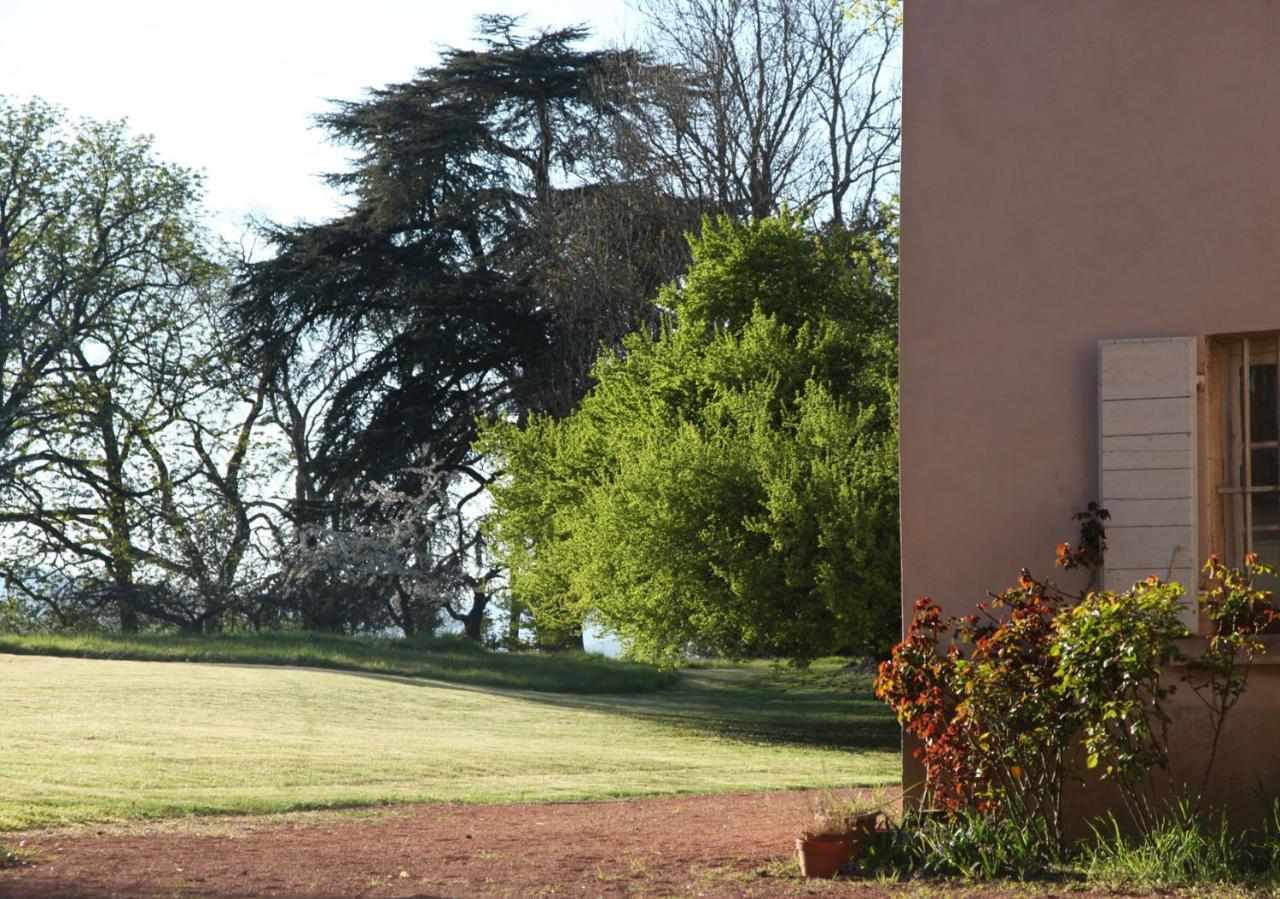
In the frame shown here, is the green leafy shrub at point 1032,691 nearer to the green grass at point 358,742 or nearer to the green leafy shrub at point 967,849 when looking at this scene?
the green leafy shrub at point 967,849

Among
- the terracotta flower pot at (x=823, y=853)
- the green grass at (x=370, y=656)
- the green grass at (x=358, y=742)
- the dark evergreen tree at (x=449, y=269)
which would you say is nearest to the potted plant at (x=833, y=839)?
the terracotta flower pot at (x=823, y=853)

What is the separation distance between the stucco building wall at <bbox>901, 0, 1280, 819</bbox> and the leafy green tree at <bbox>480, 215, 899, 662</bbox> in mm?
8950

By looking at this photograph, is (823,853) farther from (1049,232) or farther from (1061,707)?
(1049,232)

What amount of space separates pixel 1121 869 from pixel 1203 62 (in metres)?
4.40

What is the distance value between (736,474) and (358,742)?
5776 mm

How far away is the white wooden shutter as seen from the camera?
25.0 ft

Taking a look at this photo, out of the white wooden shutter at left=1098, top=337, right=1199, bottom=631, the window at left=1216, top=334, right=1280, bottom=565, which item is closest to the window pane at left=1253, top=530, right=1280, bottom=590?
the window at left=1216, top=334, right=1280, bottom=565

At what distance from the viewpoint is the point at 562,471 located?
22.1 metres

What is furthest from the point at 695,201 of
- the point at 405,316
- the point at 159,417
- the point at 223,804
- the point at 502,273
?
the point at 223,804

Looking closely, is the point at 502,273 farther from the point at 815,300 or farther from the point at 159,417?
the point at 815,300

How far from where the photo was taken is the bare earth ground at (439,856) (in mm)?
7137

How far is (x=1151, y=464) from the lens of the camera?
765 centimetres

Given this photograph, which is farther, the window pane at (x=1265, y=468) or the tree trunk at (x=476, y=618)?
the tree trunk at (x=476, y=618)

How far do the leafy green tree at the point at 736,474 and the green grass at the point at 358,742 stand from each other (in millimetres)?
1657
